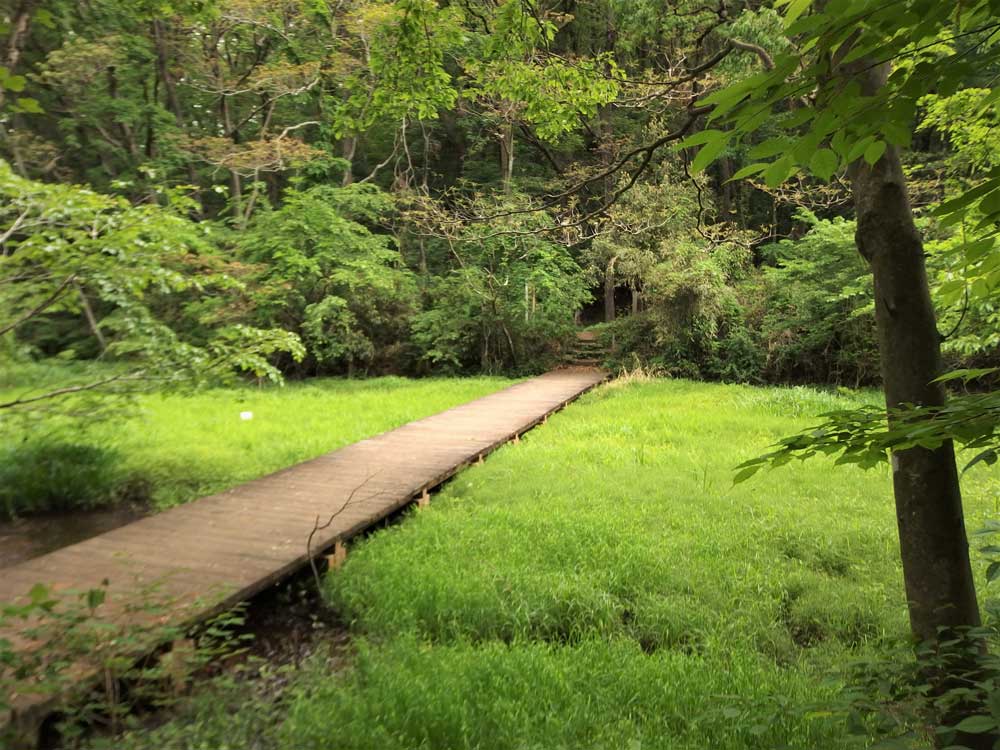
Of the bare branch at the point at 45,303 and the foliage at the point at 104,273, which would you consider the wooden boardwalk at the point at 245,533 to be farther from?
the bare branch at the point at 45,303

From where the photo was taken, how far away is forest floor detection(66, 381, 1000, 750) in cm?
257

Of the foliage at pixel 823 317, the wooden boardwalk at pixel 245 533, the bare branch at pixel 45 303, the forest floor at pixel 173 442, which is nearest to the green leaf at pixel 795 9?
the wooden boardwalk at pixel 245 533

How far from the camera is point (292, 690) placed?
2.99 meters

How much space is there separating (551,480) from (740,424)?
4162 mm

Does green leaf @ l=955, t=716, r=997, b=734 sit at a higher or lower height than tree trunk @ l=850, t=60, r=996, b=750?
lower

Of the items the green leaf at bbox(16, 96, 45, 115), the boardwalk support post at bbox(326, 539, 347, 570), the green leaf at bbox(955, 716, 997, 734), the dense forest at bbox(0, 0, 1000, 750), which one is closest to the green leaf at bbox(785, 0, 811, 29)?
the dense forest at bbox(0, 0, 1000, 750)

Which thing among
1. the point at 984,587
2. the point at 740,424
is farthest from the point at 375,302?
the point at 984,587

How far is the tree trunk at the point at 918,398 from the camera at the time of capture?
2178 mm

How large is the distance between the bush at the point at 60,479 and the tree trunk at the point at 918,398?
7013 millimetres

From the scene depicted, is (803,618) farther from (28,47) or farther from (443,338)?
(28,47)

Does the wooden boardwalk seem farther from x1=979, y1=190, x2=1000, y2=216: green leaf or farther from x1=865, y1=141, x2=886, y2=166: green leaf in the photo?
x1=979, y1=190, x2=1000, y2=216: green leaf

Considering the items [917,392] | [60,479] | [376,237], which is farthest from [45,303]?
[376,237]

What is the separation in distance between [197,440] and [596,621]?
6.98 metres

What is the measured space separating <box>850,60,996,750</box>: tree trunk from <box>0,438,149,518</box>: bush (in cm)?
701
